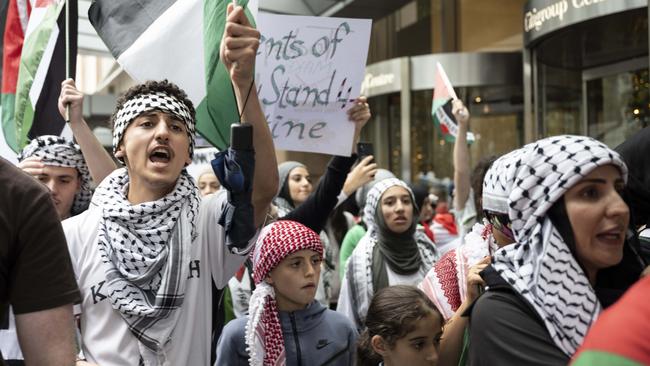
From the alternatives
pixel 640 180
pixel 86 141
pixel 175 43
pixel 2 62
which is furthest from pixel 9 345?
pixel 2 62

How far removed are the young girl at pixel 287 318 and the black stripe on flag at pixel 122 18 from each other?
1.16m

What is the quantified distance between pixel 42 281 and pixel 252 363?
1.64 meters

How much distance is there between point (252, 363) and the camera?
353cm

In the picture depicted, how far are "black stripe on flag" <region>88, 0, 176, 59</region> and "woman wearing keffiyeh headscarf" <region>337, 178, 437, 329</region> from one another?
2.14m

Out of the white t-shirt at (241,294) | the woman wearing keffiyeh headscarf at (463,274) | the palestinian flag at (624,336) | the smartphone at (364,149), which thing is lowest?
the white t-shirt at (241,294)

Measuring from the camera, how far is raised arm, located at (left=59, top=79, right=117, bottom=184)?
373 cm

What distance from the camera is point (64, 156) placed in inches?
157

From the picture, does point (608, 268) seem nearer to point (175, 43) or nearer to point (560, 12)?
point (175, 43)

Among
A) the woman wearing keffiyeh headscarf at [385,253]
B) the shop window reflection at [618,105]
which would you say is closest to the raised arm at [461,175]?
the woman wearing keffiyeh headscarf at [385,253]

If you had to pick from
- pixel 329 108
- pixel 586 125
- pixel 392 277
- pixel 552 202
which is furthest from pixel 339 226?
pixel 586 125

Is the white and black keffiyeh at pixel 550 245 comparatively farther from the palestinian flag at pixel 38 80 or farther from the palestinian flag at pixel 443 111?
the palestinian flag at pixel 443 111

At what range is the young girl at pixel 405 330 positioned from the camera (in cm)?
341

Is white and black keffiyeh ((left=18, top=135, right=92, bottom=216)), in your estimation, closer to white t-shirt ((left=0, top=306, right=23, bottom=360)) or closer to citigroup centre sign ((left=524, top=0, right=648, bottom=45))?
white t-shirt ((left=0, top=306, right=23, bottom=360))

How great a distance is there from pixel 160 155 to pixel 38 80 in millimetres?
2406
